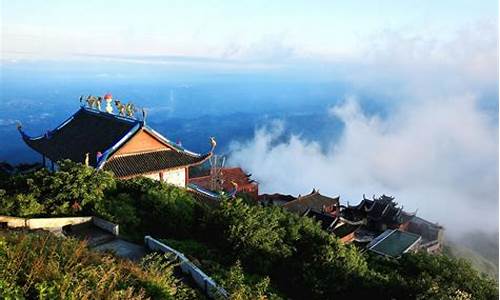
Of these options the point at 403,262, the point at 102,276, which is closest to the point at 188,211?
the point at 403,262

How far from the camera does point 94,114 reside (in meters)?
23.4

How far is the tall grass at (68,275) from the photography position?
22.2 feet

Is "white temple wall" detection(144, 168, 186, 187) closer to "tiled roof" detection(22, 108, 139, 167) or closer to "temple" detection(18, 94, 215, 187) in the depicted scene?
"temple" detection(18, 94, 215, 187)

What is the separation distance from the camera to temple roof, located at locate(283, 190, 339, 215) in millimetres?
37188

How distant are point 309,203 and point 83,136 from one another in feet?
72.7

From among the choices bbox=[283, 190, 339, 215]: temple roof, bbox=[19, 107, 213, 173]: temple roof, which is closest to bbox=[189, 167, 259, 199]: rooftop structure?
bbox=[283, 190, 339, 215]: temple roof

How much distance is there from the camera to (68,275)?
7.02m

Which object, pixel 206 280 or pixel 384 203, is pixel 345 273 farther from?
pixel 384 203

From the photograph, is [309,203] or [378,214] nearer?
[309,203]

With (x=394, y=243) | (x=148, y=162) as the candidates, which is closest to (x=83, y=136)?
(x=148, y=162)

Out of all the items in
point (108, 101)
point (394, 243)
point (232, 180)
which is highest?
point (108, 101)

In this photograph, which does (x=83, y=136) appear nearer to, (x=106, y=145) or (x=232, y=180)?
(x=106, y=145)

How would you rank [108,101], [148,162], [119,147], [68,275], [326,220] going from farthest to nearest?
[326,220] → [108,101] → [148,162] → [119,147] → [68,275]

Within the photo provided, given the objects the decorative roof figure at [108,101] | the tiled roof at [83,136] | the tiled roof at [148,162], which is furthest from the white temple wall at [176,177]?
the decorative roof figure at [108,101]
